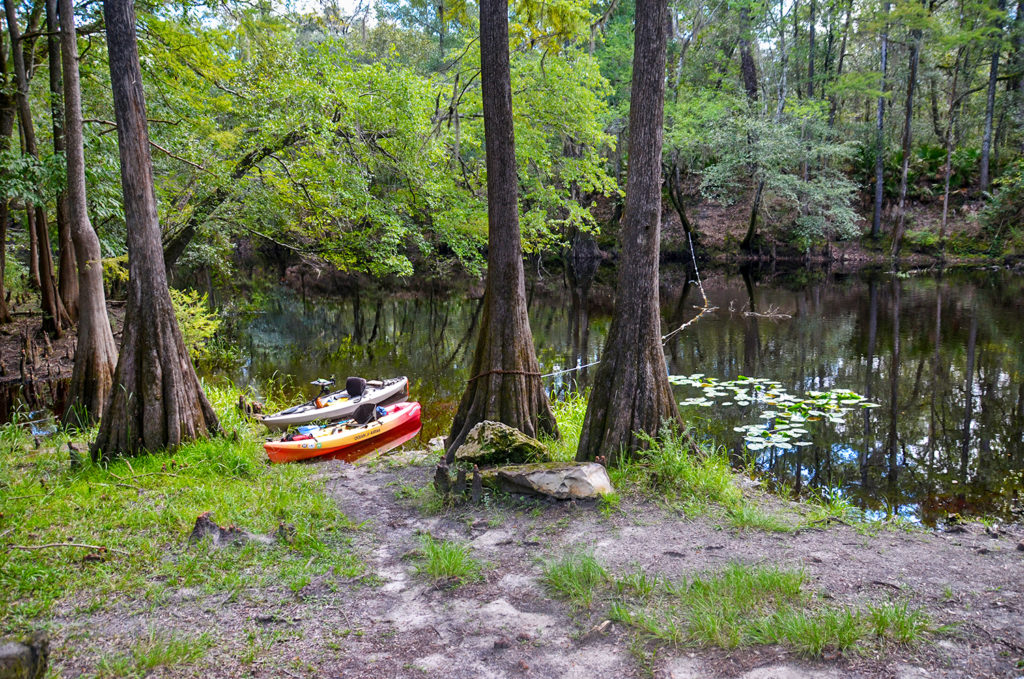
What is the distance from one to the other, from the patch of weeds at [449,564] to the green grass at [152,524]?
523 mm

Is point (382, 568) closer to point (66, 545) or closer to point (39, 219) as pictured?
point (66, 545)

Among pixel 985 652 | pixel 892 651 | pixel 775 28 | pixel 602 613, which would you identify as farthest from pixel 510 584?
pixel 775 28

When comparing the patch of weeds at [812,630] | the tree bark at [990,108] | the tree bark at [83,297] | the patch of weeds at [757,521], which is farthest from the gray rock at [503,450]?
the tree bark at [990,108]

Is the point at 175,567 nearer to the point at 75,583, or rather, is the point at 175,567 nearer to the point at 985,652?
the point at 75,583

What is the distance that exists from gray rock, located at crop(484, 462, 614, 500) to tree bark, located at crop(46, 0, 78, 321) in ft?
34.5

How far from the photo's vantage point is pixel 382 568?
471 centimetres

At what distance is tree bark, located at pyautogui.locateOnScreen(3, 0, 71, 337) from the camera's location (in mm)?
12609

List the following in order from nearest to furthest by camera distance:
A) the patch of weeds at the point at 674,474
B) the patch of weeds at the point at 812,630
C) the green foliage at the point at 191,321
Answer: the patch of weeds at the point at 812,630, the patch of weeds at the point at 674,474, the green foliage at the point at 191,321

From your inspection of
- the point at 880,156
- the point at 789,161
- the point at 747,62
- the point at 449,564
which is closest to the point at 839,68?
the point at 747,62

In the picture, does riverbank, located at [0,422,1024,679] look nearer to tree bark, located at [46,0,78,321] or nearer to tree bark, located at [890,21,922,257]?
tree bark, located at [46,0,78,321]

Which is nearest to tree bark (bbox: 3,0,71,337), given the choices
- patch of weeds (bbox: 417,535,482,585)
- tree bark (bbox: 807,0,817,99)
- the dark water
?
the dark water

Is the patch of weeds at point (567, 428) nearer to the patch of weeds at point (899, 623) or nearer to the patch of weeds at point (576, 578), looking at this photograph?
the patch of weeds at point (576, 578)

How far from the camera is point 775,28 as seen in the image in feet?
101

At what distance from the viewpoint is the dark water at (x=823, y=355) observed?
25.4ft
